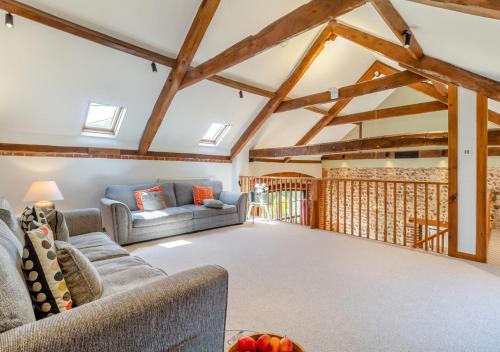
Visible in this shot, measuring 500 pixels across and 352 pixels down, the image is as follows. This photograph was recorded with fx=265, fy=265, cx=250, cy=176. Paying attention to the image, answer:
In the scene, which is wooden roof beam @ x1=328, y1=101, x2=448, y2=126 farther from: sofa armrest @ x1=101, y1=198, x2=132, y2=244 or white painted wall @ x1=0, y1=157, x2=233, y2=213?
sofa armrest @ x1=101, y1=198, x2=132, y2=244

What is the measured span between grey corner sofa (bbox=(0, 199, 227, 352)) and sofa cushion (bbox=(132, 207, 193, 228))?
2626 millimetres

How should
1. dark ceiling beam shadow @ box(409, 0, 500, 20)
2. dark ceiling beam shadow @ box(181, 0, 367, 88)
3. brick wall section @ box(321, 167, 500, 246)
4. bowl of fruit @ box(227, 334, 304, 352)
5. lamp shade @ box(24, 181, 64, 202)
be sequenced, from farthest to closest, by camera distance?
brick wall section @ box(321, 167, 500, 246)
lamp shade @ box(24, 181, 64, 202)
dark ceiling beam shadow @ box(181, 0, 367, 88)
dark ceiling beam shadow @ box(409, 0, 500, 20)
bowl of fruit @ box(227, 334, 304, 352)

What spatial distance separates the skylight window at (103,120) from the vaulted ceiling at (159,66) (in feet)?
0.47

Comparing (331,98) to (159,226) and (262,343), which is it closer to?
(159,226)

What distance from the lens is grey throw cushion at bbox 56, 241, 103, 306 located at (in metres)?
1.14

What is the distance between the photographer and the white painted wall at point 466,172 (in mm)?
3213

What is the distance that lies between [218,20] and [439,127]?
6.22 metres

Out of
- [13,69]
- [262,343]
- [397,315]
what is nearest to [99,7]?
[13,69]

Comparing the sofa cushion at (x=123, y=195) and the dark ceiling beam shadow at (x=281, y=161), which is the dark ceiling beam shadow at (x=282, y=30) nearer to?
the sofa cushion at (x=123, y=195)

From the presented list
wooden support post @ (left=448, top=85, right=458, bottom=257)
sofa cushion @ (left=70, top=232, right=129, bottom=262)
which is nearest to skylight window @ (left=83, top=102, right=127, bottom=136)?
sofa cushion @ (left=70, top=232, right=129, bottom=262)

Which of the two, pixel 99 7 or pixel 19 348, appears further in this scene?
pixel 99 7

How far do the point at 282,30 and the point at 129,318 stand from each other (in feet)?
10.3

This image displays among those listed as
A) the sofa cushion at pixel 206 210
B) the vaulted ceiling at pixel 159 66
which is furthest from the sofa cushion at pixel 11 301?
the sofa cushion at pixel 206 210

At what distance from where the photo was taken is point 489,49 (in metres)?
2.45
